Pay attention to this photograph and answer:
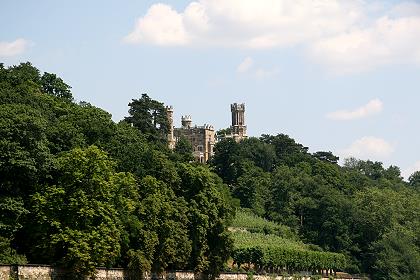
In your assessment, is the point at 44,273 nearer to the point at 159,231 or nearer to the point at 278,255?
the point at 159,231

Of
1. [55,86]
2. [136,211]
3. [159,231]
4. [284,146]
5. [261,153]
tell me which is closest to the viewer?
[136,211]

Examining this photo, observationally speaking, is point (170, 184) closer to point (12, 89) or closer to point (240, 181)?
point (12, 89)

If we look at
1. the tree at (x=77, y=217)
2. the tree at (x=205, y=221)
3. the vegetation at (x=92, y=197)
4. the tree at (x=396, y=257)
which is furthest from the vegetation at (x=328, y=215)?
the tree at (x=77, y=217)

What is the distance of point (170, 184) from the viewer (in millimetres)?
76250

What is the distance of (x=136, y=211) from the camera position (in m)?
69.1

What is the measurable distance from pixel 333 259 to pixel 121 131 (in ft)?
105

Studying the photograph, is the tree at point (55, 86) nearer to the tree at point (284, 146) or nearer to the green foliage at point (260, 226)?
the green foliage at point (260, 226)

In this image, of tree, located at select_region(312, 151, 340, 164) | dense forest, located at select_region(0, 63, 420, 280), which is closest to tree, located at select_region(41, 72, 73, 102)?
dense forest, located at select_region(0, 63, 420, 280)

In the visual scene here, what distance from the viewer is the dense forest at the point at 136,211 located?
5981cm

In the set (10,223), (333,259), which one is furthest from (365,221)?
(10,223)

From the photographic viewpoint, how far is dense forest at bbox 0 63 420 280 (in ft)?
196

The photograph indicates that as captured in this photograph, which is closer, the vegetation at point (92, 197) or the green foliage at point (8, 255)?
the green foliage at point (8, 255)

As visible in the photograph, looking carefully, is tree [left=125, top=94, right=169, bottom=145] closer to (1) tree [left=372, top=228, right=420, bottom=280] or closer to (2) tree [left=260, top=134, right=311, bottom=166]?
(1) tree [left=372, top=228, right=420, bottom=280]

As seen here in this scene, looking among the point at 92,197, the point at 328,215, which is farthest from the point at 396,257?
the point at 92,197
